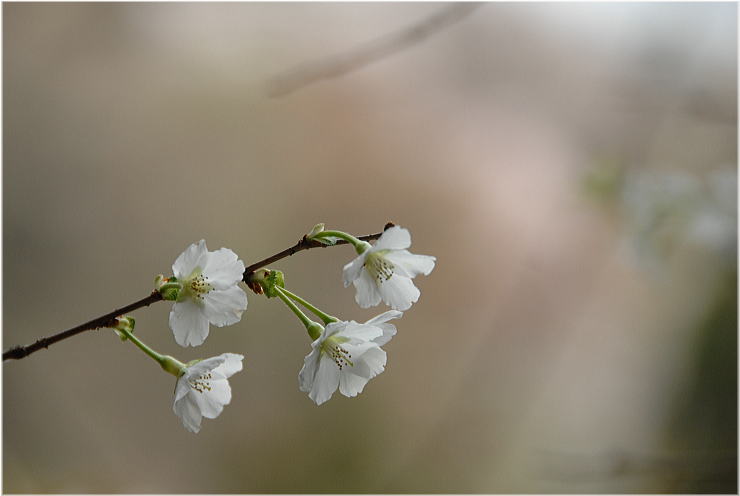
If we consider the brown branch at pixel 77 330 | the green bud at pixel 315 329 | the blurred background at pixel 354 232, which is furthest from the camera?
the blurred background at pixel 354 232

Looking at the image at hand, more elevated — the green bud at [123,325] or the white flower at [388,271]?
the white flower at [388,271]

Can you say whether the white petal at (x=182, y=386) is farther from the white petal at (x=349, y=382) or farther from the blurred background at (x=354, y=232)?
the blurred background at (x=354, y=232)

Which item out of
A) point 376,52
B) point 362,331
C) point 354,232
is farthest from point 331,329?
point 354,232

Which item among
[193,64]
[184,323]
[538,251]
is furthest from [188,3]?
[184,323]

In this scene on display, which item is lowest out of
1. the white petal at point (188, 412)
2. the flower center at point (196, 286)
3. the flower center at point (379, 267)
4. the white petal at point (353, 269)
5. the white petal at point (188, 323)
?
the white petal at point (188, 412)

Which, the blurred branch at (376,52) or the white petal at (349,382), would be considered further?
the blurred branch at (376,52)

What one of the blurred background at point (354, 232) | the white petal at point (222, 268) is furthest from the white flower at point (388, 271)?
the blurred background at point (354, 232)

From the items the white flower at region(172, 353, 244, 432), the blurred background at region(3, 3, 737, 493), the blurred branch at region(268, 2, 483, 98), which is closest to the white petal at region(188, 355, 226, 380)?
the white flower at region(172, 353, 244, 432)

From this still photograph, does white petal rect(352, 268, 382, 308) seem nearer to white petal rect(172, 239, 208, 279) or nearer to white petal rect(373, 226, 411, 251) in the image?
white petal rect(373, 226, 411, 251)
